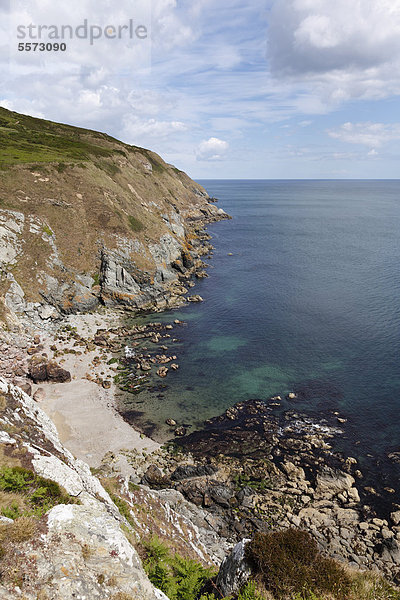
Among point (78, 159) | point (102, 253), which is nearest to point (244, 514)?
point (102, 253)

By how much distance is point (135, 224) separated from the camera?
3263 inches

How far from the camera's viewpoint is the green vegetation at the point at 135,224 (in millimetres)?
81250

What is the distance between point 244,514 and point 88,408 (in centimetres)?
2118

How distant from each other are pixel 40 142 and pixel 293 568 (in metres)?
117

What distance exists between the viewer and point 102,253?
7031 cm

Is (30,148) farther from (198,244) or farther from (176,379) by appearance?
(176,379)

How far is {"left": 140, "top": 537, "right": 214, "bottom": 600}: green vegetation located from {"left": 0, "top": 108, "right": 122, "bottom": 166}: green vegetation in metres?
80.6

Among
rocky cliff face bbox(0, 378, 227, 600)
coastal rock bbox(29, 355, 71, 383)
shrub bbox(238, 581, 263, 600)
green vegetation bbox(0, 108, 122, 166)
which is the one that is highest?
green vegetation bbox(0, 108, 122, 166)

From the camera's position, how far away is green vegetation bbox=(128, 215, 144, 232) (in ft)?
267

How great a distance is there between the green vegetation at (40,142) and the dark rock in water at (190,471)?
73.5 m

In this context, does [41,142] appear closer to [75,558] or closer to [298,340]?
[298,340]

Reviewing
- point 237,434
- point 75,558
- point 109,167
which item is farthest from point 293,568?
point 109,167

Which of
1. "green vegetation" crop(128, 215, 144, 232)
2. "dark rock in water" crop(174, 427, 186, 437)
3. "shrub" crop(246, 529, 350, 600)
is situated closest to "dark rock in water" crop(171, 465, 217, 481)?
"dark rock in water" crop(174, 427, 186, 437)

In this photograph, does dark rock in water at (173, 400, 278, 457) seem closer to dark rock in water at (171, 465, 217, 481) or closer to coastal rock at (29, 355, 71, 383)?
dark rock in water at (171, 465, 217, 481)
